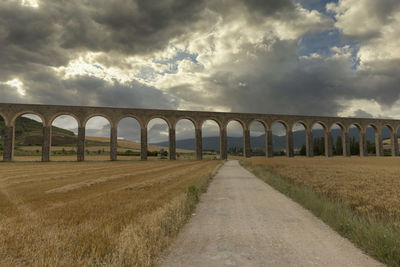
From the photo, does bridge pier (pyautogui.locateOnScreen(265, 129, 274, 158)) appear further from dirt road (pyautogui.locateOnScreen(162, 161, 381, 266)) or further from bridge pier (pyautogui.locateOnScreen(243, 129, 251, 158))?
dirt road (pyautogui.locateOnScreen(162, 161, 381, 266))

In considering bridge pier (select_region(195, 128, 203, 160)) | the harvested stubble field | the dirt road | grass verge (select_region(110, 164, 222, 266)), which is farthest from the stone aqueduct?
grass verge (select_region(110, 164, 222, 266))

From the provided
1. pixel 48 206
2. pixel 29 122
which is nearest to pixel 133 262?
pixel 48 206

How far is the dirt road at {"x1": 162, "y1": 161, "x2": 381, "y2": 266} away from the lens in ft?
12.7

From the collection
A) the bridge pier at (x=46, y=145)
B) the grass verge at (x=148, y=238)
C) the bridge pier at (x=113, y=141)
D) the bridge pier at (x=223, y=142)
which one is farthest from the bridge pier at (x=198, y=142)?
the grass verge at (x=148, y=238)

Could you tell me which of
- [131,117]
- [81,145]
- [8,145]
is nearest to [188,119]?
[131,117]

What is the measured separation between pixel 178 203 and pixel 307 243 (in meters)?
3.84

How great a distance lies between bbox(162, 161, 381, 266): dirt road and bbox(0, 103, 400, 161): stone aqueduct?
143 ft

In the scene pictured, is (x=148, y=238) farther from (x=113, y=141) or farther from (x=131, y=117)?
(x=131, y=117)

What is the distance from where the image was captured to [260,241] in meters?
4.78

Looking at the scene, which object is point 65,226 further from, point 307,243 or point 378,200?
point 378,200

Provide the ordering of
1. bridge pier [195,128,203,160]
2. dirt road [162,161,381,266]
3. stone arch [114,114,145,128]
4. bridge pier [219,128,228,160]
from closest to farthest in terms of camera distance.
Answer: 1. dirt road [162,161,381,266]
2. stone arch [114,114,145,128]
3. bridge pier [195,128,203,160]
4. bridge pier [219,128,228,160]

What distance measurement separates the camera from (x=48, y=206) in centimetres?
760

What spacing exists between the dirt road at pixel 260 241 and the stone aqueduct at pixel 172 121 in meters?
43.6

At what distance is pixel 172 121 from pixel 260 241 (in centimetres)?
4679
